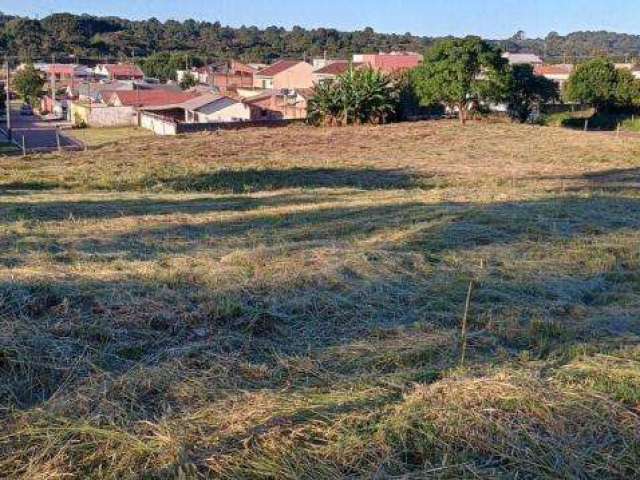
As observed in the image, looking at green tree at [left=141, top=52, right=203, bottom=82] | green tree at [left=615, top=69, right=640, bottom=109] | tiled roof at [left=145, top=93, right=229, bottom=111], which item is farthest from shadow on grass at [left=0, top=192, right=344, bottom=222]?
green tree at [left=141, top=52, right=203, bottom=82]

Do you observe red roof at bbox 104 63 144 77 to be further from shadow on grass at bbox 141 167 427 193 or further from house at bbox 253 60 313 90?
shadow on grass at bbox 141 167 427 193

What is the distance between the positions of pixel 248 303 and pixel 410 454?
178 cm

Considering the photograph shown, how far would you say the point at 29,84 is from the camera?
55.9 m

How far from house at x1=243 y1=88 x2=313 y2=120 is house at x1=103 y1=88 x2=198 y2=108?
605 centimetres

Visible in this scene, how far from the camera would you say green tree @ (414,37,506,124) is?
118ft

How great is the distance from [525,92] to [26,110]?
41.5 meters

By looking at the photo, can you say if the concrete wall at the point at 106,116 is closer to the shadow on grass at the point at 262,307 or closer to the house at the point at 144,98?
the house at the point at 144,98

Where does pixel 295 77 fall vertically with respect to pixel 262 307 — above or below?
above

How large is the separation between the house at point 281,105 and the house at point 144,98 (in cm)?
605

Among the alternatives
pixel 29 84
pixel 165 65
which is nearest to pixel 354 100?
pixel 29 84

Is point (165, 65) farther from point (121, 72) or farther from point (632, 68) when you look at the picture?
point (632, 68)

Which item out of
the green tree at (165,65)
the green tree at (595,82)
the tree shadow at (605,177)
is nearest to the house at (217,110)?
the green tree at (595,82)

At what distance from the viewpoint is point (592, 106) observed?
148 ft

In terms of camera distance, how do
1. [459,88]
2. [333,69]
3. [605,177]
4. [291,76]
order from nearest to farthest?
1. [605,177]
2. [459,88]
3. [333,69]
4. [291,76]
